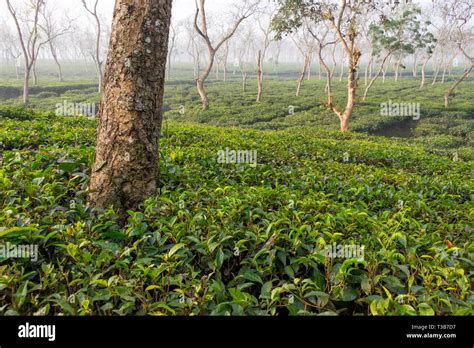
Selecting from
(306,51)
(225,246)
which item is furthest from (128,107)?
(306,51)

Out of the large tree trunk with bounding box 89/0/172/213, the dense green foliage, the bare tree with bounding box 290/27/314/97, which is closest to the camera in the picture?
the dense green foliage

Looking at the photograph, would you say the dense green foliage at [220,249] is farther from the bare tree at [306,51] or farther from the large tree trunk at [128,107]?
the bare tree at [306,51]

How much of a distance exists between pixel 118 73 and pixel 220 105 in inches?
1090

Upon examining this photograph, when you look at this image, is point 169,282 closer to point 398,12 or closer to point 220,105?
point 220,105

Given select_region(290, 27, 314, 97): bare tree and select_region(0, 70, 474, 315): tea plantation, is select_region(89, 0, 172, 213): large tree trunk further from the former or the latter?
select_region(290, 27, 314, 97): bare tree

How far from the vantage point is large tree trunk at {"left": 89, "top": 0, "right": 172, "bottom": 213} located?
13.1ft

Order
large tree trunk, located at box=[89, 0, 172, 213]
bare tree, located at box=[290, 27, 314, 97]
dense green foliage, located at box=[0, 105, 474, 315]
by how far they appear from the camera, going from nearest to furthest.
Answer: dense green foliage, located at box=[0, 105, 474, 315] → large tree trunk, located at box=[89, 0, 172, 213] → bare tree, located at box=[290, 27, 314, 97]

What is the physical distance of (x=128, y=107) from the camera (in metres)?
4.02

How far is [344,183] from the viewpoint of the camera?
5441mm

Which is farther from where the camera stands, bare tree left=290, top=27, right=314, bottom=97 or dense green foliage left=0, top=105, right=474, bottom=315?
bare tree left=290, top=27, right=314, bottom=97

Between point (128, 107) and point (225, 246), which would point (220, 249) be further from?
point (128, 107)

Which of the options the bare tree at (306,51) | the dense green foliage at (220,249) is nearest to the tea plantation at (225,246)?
the dense green foliage at (220,249)

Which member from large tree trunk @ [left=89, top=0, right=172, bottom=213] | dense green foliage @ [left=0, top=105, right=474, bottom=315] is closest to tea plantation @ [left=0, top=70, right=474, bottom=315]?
dense green foliage @ [left=0, top=105, right=474, bottom=315]

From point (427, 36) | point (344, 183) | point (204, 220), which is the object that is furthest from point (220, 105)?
point (204, 220)
